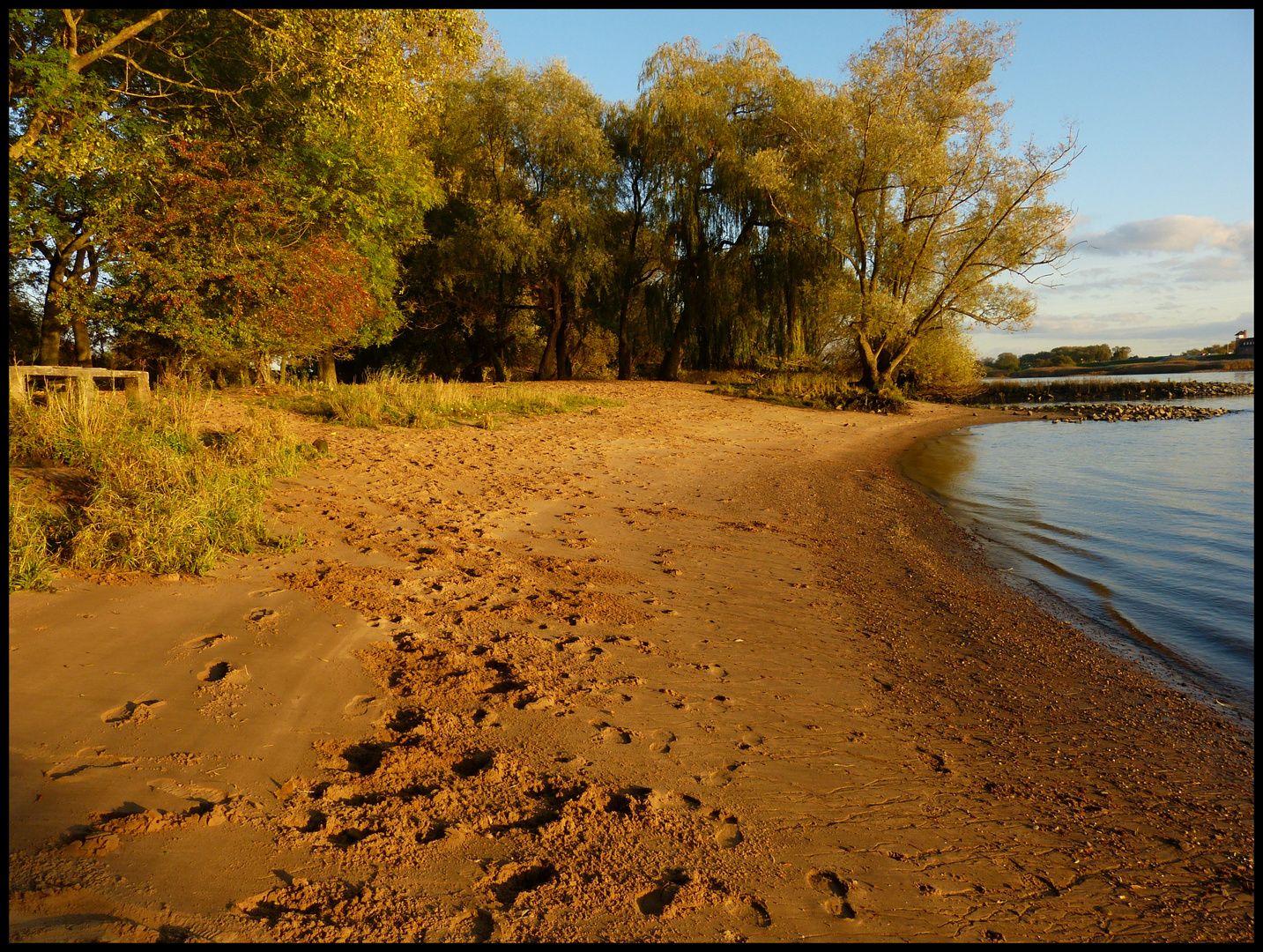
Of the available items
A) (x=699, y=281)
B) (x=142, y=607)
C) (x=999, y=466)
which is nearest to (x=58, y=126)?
(x=142, y=607)

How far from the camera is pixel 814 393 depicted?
25062 millimetres

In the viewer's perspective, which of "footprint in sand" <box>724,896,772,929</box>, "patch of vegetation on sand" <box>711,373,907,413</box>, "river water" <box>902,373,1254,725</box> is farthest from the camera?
"patch of vegetation on sand" <box>711,373,907,413</box>

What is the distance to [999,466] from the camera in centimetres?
1512

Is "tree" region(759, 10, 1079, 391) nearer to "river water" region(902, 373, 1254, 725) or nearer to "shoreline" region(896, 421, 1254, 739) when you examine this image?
"river water" region(902, 373, 1254, 725)

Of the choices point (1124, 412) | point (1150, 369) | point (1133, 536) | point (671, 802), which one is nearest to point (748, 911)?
point (671, 802)

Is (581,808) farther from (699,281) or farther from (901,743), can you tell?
(699,281)

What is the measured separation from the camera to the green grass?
1234 cm

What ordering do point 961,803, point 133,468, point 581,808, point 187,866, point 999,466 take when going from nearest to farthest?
point 187,866, point 581,808, point 961,803, point 133,468, point 999,466

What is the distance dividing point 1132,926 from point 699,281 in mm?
25025

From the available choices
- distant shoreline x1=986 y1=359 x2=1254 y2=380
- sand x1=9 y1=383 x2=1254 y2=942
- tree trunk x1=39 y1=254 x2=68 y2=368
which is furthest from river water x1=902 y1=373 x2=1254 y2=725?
distant shoreline x1=986 y1=359 x2=1254 y2=380

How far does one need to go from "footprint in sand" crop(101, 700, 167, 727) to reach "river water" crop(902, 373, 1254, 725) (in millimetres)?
6202

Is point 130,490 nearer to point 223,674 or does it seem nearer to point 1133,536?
point 223,674

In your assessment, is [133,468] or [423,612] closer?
[423,612]

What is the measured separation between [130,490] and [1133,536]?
35.7ft
